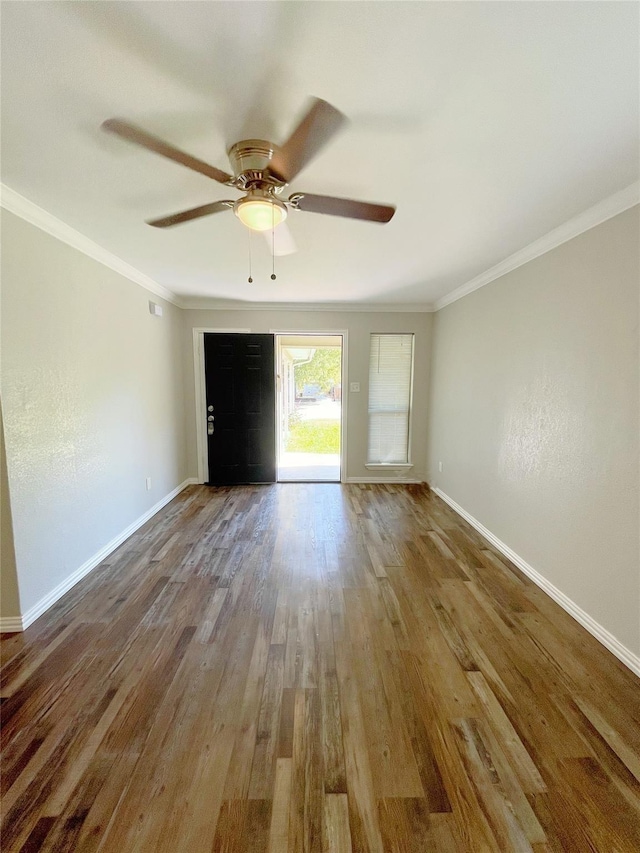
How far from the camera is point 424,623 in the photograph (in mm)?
2027

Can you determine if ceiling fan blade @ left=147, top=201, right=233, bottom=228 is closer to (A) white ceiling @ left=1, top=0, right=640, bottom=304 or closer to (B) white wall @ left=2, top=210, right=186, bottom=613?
(A) white ceiling @ left=1, top=0, right=640, bottom=304

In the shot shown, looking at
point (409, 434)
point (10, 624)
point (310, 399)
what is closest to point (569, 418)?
point (409, 434)

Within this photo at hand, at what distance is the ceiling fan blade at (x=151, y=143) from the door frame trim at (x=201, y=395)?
10.7 feet

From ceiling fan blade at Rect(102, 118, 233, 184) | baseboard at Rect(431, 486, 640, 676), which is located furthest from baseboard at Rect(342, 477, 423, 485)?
ceiling fan blade at Rect(102, 118, 233, 184)

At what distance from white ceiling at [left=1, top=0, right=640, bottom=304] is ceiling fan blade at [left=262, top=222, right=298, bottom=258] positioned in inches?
5.0

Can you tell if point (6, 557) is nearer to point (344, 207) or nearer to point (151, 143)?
point (151, 143)

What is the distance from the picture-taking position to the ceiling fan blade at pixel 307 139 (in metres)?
1.03

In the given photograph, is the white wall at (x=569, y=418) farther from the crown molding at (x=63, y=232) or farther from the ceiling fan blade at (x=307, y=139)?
the crown molding at (x=63, y=232)

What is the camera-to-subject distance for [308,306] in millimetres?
4457

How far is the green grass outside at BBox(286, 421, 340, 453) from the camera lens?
7.31 metres

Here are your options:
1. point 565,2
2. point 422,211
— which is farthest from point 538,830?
point 422,211

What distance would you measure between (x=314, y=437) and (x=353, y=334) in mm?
3326

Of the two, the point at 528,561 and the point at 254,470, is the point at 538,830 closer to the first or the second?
the point at 528,561

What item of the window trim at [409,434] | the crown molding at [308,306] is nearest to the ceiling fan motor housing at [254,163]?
the crown molding at [308,306]
